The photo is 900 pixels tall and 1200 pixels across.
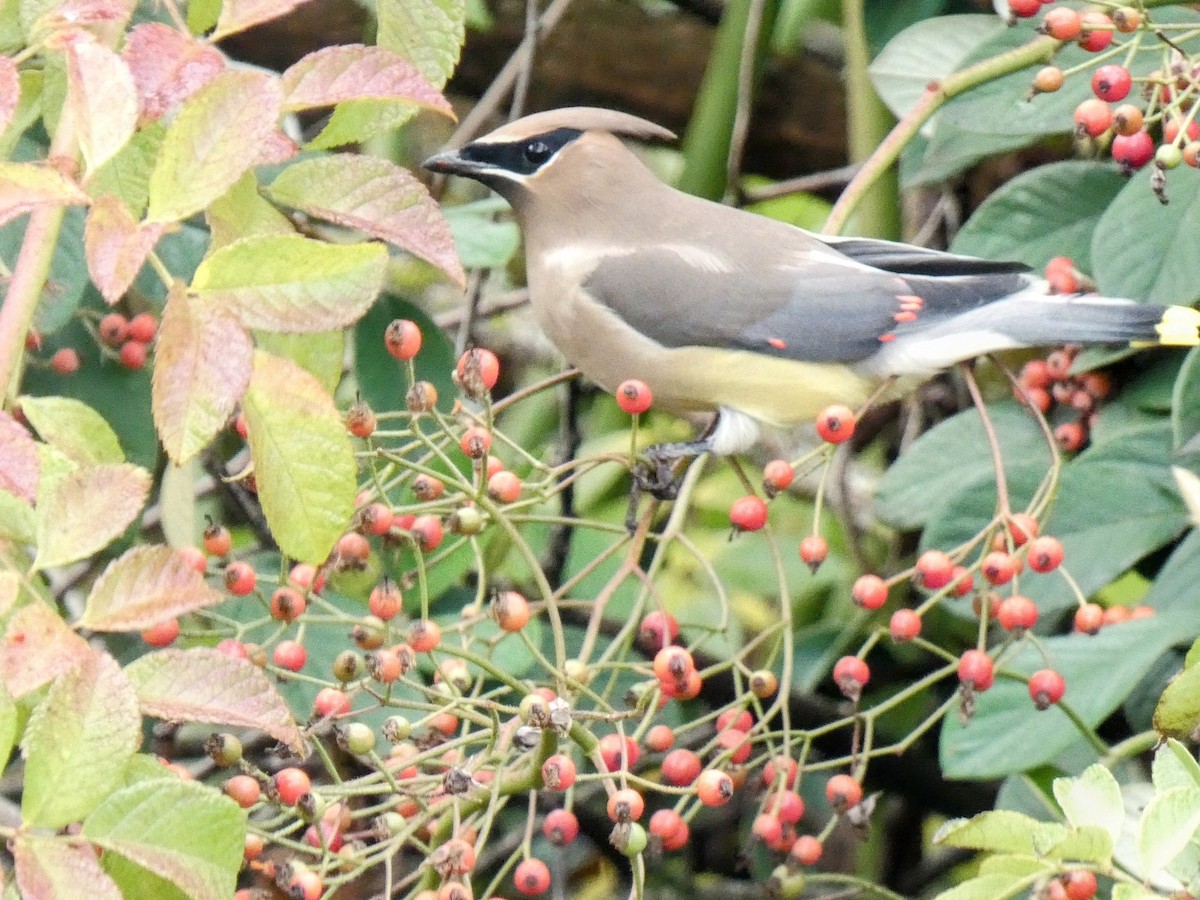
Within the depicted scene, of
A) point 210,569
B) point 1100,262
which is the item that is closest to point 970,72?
point 1100,262

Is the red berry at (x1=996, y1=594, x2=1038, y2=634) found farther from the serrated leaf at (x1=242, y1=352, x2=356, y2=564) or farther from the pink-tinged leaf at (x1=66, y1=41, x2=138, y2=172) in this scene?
the pink-tinged leaf at (x1=66, y1=41, x2=138, y2=172)

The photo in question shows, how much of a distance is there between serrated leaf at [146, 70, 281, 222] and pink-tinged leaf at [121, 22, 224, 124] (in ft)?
0.41

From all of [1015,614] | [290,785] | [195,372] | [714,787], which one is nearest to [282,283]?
[195,372]

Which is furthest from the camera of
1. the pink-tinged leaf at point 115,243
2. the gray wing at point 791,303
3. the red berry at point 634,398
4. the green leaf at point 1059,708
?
the gray wing at point 791,303

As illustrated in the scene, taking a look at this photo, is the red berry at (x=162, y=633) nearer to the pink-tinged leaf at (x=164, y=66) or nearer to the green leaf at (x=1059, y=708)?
the pink-tinged leaf at (x=164, y=66)

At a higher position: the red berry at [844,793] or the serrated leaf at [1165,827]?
the serrated leaf at [1165,827]

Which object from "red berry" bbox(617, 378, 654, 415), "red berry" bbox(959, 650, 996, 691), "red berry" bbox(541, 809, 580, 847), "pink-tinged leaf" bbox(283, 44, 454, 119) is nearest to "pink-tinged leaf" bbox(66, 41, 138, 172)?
"pink-tinged leaf" bbox(283, 44, 454, 119)

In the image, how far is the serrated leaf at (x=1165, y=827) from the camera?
1.13 metres

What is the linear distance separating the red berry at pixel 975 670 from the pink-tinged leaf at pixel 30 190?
101cm

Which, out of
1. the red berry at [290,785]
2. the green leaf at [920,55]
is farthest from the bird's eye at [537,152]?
the red berry at [290,785]

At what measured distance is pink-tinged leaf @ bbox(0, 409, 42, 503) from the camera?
44.0 inches

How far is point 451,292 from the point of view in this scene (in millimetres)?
3709

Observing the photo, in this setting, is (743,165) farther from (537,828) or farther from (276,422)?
(276,422)

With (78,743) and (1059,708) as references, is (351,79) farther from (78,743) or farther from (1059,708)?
(1059,708)
